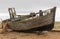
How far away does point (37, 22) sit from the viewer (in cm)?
159

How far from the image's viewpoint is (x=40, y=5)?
2059 millimetres

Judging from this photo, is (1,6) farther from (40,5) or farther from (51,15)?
(51,15)

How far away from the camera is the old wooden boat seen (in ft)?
5.20

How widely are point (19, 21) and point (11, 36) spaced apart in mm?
116

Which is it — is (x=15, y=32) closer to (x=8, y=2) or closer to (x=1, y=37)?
(x=1, y=37)

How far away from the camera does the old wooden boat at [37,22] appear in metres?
1.58

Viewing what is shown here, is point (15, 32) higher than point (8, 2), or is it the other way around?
point (8, 2)

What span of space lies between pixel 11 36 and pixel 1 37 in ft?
0.22

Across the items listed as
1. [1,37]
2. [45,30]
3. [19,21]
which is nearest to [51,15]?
[45,30]

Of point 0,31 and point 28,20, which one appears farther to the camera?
point 0,31

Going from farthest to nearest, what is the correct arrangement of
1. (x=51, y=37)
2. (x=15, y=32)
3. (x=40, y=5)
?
(x=40, y=5) < (x=15, y=32) < (x=51, y=37)

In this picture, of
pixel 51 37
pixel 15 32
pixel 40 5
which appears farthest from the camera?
pixel 40 5

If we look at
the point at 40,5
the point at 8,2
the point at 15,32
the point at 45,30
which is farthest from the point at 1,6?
the point at 45,30

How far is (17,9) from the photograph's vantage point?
6.88 ft
